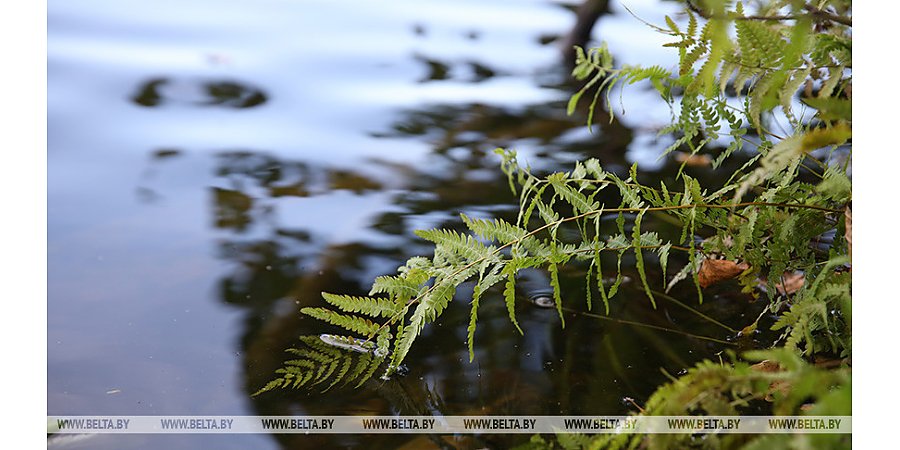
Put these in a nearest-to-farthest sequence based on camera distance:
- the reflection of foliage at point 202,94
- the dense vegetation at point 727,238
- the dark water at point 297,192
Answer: the dense vegetation at point 727,238 < the dark water at point 297,192 < the reflection of foliage at point 202,94

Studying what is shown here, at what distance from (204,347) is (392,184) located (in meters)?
0.82

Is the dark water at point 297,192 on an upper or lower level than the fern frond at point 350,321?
lower

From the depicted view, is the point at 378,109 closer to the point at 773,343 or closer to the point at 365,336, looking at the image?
the point at 365,336

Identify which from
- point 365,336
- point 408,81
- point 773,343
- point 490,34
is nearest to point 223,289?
point 365,336

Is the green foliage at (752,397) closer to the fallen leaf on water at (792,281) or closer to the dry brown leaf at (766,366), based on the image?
the dry brown leaf at (766,366)

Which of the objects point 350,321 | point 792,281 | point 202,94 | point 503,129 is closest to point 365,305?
point 350,321

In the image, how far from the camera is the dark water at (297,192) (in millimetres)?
1117

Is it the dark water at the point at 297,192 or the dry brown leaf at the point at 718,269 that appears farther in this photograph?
the dry brown leaf at the point at 718,269

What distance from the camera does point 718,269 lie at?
1.30 metres

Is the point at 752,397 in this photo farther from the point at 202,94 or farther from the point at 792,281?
the point at 202,94

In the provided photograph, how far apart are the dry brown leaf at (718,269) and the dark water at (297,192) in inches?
1.6

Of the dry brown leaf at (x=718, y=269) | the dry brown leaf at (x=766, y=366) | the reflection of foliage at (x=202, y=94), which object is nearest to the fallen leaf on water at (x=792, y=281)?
the dry brown leaf at (x=718, y=269)

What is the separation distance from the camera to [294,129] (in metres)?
2.30

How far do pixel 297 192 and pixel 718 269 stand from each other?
1.04m
